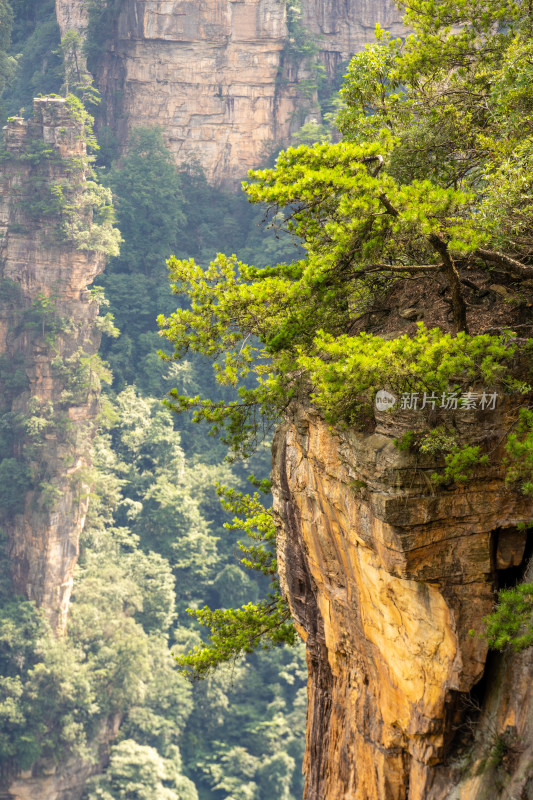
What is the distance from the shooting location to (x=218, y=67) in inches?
1497

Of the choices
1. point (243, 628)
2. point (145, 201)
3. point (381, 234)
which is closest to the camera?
point (381, 234)

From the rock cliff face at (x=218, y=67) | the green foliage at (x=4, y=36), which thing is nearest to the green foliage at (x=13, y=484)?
the green foliage at (x=4, y=36)

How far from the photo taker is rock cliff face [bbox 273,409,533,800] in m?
5.80

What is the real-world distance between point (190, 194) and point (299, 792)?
26.2 meters

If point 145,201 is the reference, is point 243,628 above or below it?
below

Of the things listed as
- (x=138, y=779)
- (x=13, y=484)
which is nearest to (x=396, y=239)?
(x=138, y=779)

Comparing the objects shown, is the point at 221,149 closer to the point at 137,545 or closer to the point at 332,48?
the point at 332,48

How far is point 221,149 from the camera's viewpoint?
39.7m

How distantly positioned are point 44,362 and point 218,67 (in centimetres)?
1702

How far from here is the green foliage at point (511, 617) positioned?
539 cm
